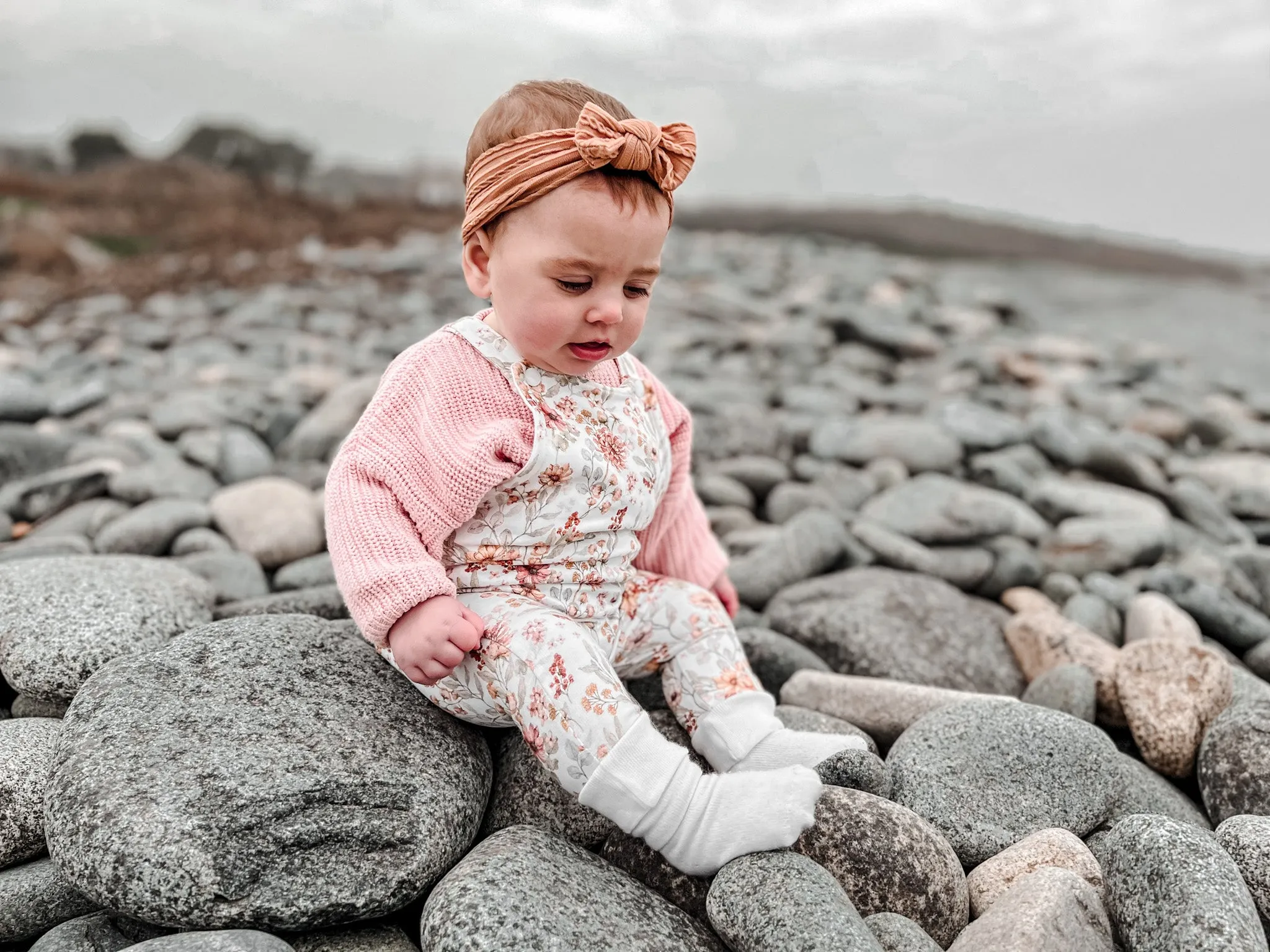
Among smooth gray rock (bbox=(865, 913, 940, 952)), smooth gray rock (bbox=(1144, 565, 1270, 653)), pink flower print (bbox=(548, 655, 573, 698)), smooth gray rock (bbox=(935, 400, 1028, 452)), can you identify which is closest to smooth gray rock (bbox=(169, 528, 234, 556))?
pink flower print (bbox=(548, 655, 573, 698))

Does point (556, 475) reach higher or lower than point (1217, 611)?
higher

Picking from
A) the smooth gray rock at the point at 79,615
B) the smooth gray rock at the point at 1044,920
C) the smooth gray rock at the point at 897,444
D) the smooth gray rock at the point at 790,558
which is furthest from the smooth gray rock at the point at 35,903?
the smooth gray rock at the point at 897,444

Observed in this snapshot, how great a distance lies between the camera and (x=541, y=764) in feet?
7.57

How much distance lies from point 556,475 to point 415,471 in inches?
12.3

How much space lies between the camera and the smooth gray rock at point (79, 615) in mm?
2373

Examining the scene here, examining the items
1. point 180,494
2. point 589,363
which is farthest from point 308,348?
point 589,363

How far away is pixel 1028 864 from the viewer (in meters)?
2.13

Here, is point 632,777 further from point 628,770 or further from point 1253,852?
point 1253,852

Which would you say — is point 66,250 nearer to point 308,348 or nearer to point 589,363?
point 308,348

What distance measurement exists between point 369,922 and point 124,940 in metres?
0.43

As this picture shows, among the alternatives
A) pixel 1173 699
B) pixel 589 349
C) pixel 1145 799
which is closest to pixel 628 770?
pixel 589 349

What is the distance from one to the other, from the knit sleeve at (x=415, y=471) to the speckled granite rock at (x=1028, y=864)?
125cm

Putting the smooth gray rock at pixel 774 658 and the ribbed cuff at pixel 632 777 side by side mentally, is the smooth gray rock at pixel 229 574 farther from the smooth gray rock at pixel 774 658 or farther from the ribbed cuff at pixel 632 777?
the ribbed cuff at pixel 632 777

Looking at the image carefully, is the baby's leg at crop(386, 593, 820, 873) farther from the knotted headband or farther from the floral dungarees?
the knotted headband
